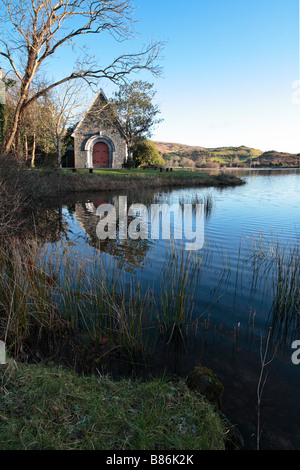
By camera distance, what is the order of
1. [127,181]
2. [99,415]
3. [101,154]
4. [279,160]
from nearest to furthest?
[99,415] → [127,181] → [101,154] → [279,160]

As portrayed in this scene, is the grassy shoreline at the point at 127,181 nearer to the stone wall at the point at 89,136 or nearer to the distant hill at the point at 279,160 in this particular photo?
the stone wall at the point at 89,136

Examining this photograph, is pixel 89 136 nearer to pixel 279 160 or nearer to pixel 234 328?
pixel 234 328

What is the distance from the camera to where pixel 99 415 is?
2230 millimetres

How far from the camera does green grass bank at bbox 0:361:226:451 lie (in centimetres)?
202

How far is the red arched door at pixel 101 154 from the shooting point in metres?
33.1

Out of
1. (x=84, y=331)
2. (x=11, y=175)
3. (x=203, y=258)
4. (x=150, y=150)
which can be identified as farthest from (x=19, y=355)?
(x=150, y=150)

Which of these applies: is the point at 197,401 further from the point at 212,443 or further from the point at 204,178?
the point at 204,178

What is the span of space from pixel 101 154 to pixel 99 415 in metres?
33.4

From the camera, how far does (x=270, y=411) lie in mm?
2766

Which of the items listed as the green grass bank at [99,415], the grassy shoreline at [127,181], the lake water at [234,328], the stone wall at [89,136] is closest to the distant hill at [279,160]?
the grassy shoreline at [127,181]

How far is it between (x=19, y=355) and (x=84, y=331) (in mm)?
869

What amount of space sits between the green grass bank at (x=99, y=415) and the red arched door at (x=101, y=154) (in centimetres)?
3267

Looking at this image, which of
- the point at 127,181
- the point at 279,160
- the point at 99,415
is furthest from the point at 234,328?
the point at 279,160

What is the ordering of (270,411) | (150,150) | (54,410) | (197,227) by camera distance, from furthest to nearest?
(150,150) < (197,227) < (270,411) < (54,410)
